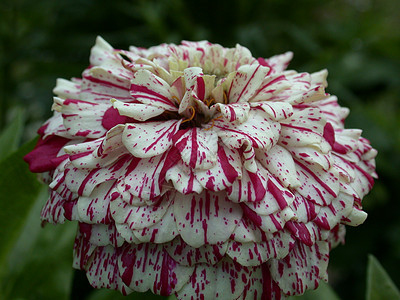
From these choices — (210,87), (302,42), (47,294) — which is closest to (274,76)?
(210,87)

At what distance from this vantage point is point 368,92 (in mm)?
1747

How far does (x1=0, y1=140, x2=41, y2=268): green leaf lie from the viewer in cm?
62

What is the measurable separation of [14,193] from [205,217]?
329 millimetres

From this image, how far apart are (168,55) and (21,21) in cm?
94

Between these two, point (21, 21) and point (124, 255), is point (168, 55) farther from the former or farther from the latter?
point (21, 21)

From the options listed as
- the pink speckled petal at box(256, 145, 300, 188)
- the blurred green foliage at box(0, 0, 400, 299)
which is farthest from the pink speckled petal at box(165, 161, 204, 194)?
the blurred green foliage at box(0, 0, 400, 299)

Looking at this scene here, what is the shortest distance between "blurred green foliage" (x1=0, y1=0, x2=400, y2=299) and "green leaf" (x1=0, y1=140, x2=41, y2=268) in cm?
65

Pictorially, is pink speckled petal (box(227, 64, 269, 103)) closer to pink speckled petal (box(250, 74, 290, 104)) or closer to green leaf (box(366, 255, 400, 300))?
pink speckled petal (box(250, 74, 290, 104))

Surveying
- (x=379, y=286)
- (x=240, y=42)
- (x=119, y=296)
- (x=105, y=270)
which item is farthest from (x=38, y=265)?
(x=240, y=42)

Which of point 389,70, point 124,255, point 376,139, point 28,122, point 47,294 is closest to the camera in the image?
point 124,255

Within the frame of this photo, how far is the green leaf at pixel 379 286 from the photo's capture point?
69cm

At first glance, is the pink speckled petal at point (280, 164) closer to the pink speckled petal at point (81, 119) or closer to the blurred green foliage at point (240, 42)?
the pink speckled petal at point (81, 119)

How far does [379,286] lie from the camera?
70 centimetres

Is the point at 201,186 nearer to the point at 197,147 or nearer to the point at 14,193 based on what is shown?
the point at 197,147
